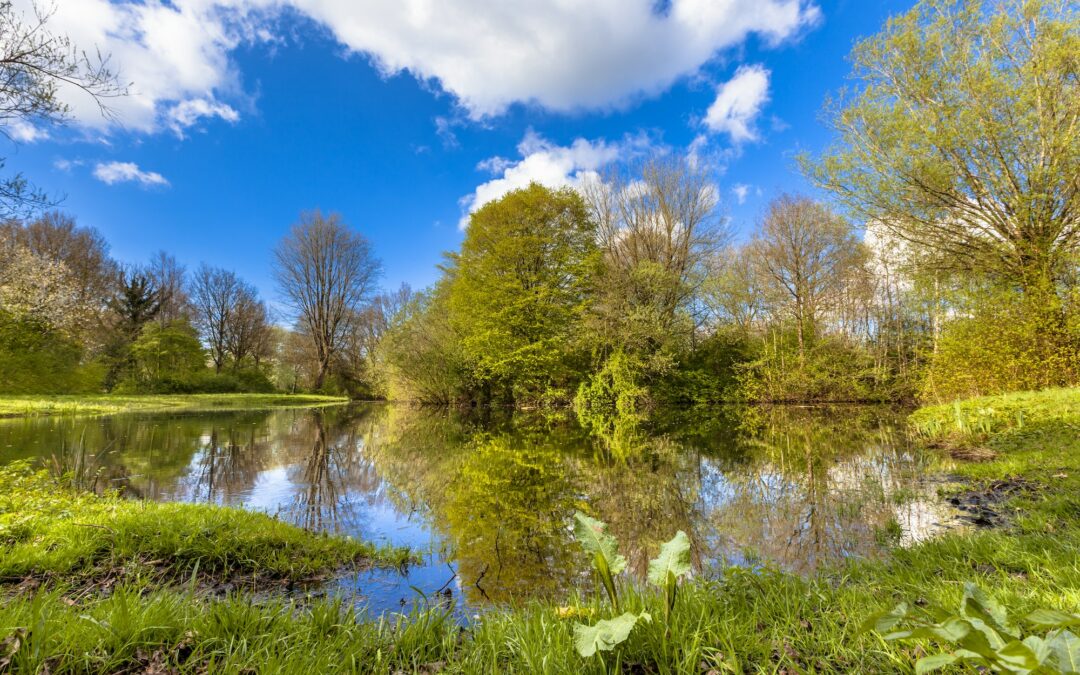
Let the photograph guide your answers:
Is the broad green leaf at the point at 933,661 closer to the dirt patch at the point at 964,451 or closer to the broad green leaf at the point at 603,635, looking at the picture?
the broad green leaf at the point at 603,635

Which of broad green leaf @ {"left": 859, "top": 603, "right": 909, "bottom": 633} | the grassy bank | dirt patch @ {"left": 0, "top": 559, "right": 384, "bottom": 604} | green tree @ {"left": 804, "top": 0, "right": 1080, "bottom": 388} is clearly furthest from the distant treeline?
broad green leaf @ {"left": 859, "top": 603, "right": 909, "bottom": 633}

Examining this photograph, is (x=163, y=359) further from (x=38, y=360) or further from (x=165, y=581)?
(x=165, y=581)

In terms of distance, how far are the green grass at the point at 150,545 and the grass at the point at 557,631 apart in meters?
0.79

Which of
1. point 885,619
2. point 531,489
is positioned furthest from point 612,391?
point 885,619

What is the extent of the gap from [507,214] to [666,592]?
21031mm

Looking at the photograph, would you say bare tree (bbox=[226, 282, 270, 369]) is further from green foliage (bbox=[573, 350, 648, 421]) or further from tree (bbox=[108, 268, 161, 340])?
green foliage (bbox=[573, 350, 648, 421])

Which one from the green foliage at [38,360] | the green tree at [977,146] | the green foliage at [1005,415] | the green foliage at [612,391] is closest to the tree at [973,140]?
the green tree at [977,146]

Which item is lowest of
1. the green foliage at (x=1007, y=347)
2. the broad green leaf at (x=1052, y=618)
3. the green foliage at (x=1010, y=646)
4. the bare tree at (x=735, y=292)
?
the green foliage at (x=1010, y=646)

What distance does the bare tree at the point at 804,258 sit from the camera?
22.0 meters

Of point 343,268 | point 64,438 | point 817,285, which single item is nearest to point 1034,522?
point 64,438

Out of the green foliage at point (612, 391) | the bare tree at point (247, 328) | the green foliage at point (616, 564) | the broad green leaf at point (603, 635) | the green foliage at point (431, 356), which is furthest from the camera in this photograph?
the bare tree at point (247, 328)

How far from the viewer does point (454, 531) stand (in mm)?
5121

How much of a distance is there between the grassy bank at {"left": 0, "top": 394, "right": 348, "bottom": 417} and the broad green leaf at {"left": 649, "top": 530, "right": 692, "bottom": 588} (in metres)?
21.4

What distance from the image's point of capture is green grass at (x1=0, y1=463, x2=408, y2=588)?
133 inches
